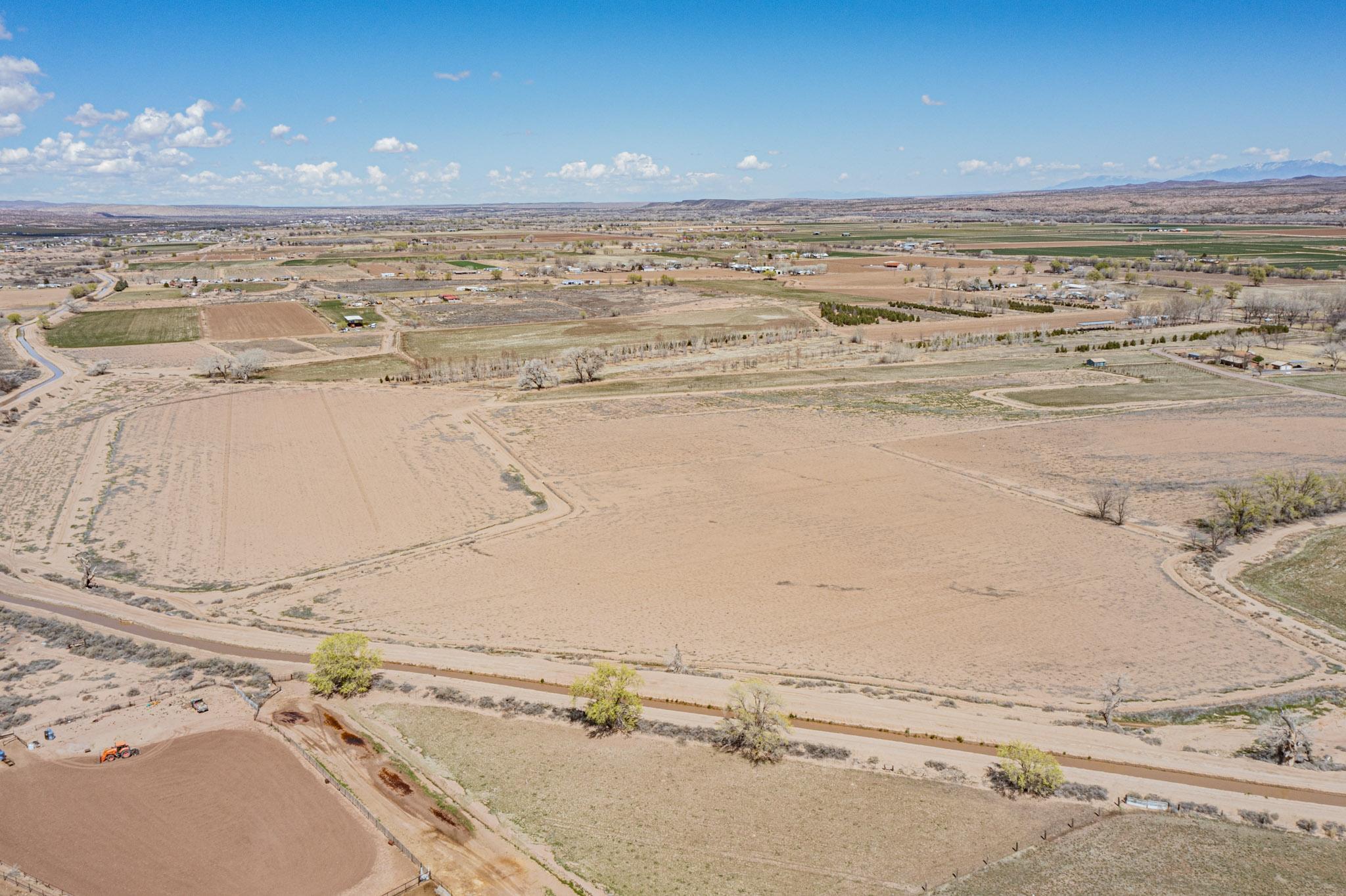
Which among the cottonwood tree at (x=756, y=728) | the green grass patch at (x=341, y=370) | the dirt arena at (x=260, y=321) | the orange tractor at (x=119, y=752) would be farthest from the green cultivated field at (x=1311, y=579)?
the dirt arena at (x=260, y=321)

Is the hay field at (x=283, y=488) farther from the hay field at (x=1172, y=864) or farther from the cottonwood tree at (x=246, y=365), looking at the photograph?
the hay field at (x=1172, y=864)

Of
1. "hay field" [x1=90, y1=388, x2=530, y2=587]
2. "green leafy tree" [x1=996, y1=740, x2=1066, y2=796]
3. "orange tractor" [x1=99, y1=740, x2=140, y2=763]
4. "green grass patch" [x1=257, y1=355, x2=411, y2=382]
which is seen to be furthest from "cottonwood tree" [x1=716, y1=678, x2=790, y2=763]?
"green grass patch" [x1=257, y1=355, x2=411, y2=382]

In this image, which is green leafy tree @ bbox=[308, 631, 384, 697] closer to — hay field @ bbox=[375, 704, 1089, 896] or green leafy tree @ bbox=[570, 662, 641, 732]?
hay field @ bbox=[375, 704, 1089, 896]

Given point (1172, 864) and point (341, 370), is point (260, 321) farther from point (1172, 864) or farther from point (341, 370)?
point (1172, 864)

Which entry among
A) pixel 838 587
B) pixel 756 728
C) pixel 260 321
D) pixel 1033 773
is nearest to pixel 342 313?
pixel 260 321

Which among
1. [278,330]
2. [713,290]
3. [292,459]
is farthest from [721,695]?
[713,290]

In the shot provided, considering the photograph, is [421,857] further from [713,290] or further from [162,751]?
[713,290]
